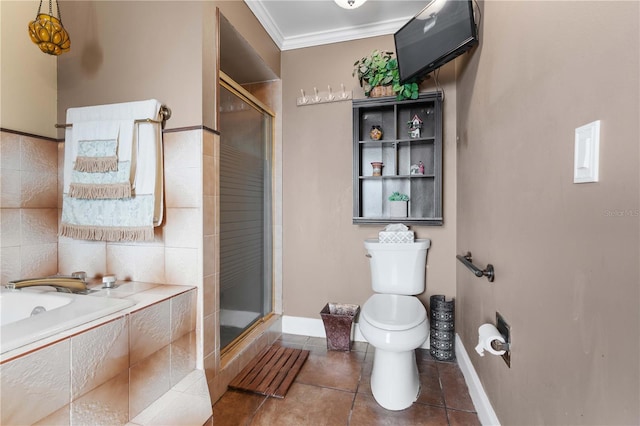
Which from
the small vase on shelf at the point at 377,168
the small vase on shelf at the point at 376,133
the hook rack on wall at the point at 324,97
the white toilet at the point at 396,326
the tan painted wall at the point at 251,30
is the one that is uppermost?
the tan painted wall at the point at 251,30

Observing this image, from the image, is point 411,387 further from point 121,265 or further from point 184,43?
point 184,43

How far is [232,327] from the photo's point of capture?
201cm

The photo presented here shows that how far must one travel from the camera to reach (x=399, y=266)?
215 centimetres

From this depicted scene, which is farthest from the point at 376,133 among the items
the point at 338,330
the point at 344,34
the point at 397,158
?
the point at 338,330

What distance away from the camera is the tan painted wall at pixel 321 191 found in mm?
2418

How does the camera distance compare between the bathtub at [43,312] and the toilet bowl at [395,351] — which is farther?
the toilet bowl at [395,351]

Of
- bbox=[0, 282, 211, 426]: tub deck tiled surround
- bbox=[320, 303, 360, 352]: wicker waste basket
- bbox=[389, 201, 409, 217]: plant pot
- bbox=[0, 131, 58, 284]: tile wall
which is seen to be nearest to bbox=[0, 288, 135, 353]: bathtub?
bbox=[0, 282, 211, 426]: tub deck tiled surround

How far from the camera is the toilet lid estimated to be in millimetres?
1587

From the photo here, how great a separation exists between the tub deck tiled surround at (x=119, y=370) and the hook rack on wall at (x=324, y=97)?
1710 millimetres

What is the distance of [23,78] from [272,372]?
232cm

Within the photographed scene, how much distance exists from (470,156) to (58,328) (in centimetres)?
213

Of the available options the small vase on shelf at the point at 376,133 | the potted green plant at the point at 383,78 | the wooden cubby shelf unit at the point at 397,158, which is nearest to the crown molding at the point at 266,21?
the potted green plant at the point at 383,78

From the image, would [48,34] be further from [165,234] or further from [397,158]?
[397,158]

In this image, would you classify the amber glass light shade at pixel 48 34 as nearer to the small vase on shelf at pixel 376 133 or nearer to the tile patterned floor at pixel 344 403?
the small vase on shelf at pixel 376 133
